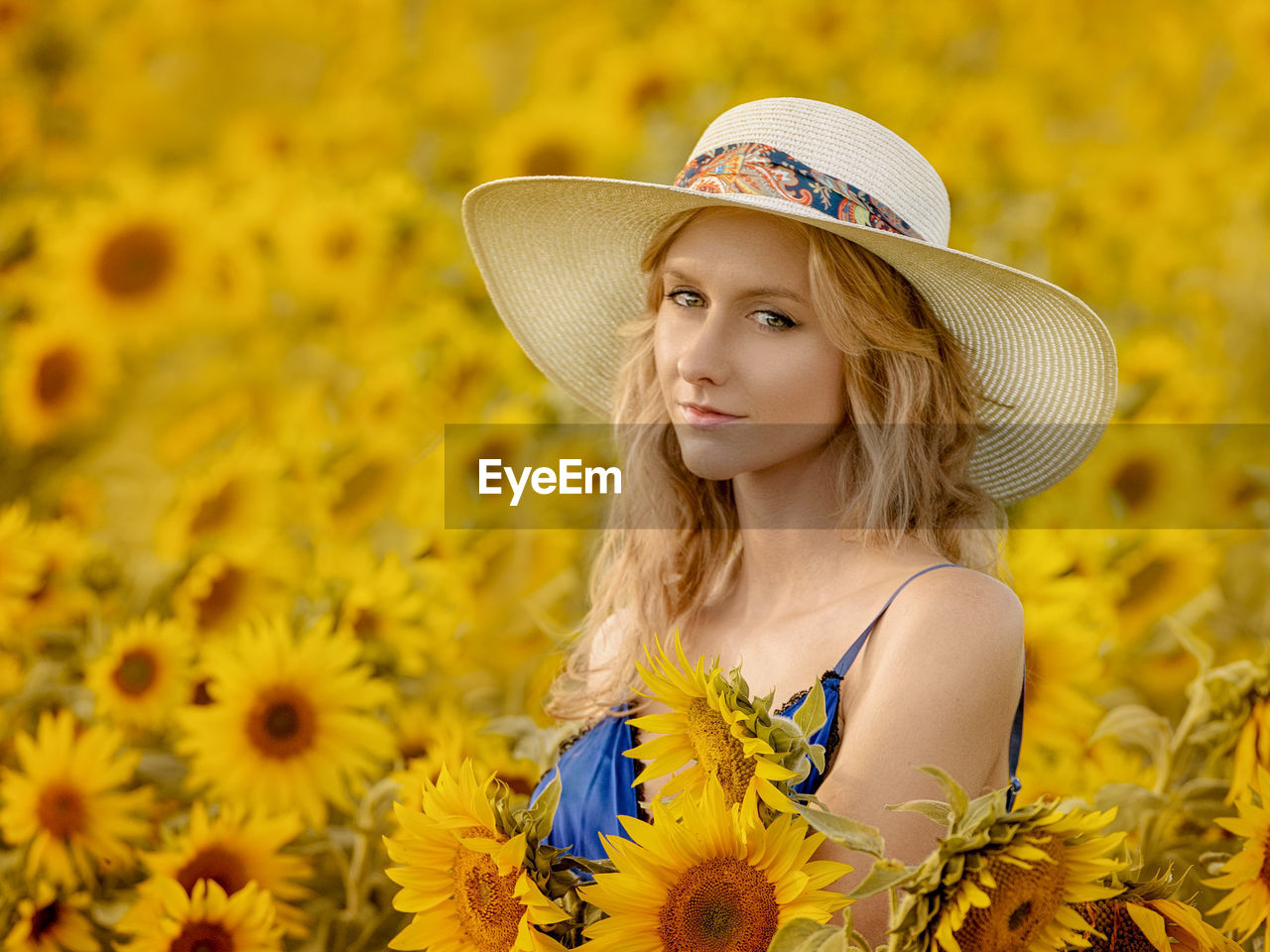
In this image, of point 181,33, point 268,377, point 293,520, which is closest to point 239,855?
point 293,520

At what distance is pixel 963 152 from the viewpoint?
8.37 ft

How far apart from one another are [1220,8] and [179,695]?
2.47 meters

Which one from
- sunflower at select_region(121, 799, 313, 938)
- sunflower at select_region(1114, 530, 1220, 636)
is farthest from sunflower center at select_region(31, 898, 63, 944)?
sunflower at select_region(1114, 530, 1220, 636)

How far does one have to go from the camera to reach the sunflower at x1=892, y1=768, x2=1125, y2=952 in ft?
2.49

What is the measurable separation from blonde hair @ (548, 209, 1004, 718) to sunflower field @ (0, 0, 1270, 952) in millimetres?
172

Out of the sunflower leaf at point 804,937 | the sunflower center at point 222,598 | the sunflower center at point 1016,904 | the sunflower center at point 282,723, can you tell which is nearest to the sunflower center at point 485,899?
the sunflower leaf at point 804,937

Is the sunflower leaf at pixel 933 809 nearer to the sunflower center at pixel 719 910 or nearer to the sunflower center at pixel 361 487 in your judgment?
the sunflower center at pixel 719 910

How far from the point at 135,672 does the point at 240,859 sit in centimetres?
34

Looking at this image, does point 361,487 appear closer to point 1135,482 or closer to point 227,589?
point 227,589

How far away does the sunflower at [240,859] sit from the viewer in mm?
1392

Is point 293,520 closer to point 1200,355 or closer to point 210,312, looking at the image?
point 210,312

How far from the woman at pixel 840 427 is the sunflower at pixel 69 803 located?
545 millimetres

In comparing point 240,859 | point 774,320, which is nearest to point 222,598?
point 240,859

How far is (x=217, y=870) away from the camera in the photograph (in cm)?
141
